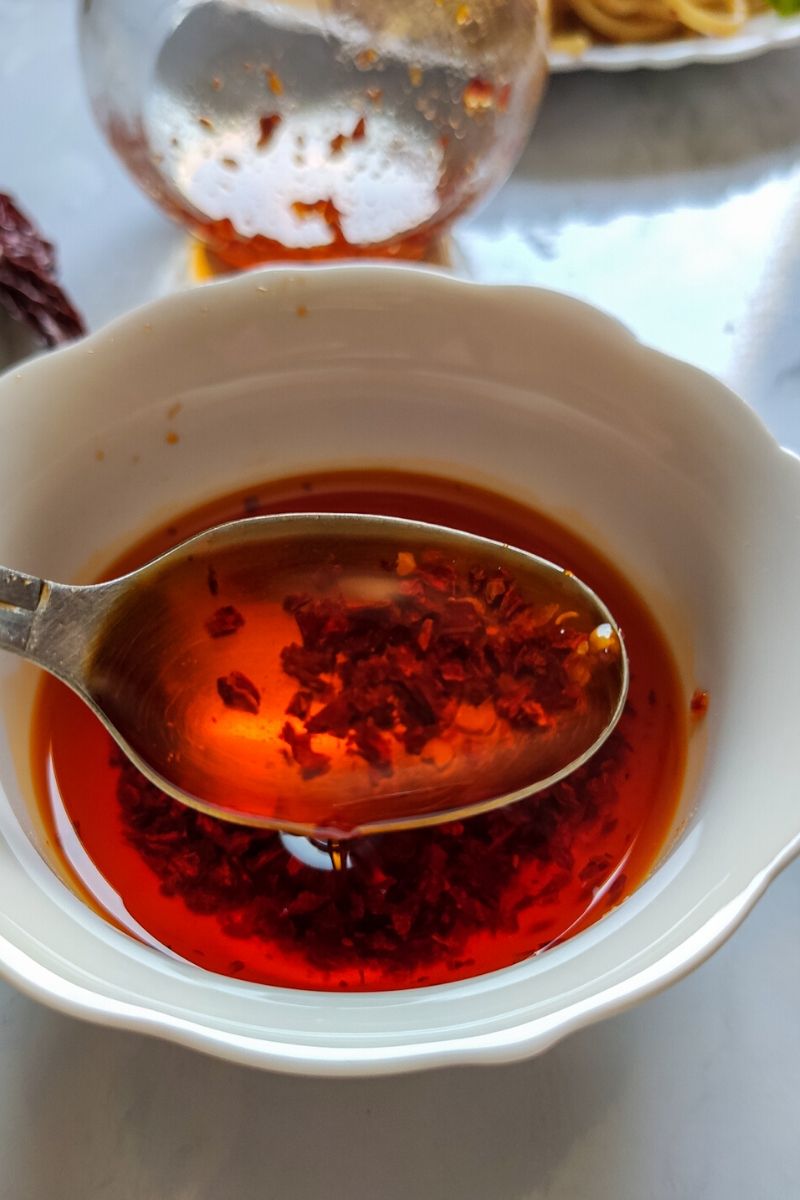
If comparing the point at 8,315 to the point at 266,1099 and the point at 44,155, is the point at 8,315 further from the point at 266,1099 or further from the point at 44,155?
the point at 266,1099

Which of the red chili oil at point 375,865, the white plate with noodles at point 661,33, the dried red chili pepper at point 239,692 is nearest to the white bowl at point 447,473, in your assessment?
the red chili oil at point 375,865

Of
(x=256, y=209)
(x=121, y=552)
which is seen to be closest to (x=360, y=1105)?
(x=121, y=552)

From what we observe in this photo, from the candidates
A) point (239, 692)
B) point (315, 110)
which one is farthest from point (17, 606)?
point (315, 110)

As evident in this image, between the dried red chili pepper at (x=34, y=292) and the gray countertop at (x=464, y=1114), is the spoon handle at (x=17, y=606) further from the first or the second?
the dried red chili pepper at (x=34, y=292)

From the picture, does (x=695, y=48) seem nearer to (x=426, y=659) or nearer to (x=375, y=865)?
(x=426, y=659)

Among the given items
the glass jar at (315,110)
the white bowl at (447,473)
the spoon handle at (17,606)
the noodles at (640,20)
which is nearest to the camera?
the white bowl at (447,473)

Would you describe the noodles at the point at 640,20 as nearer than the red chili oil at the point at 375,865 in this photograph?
No

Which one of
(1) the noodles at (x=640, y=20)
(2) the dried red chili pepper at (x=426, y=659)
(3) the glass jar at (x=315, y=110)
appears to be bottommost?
(2) the dried red chili pepper at (x=426, y=659)
